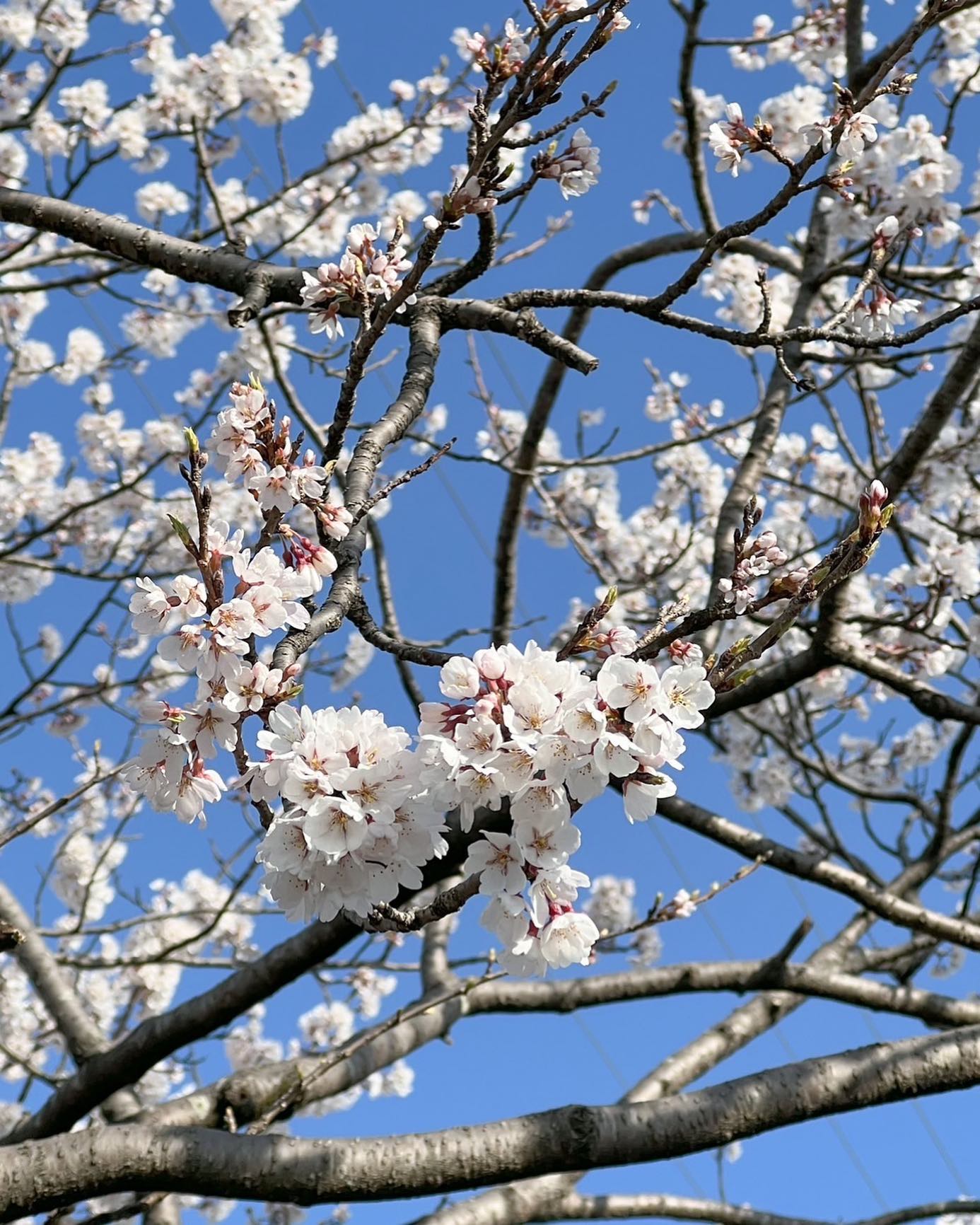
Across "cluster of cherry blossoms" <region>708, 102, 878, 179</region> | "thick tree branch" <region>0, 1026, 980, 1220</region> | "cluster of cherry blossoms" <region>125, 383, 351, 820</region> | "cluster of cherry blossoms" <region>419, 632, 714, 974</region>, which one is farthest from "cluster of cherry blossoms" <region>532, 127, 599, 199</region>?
"thick tree branch" <region>0, 1026, 980, 1220</region>

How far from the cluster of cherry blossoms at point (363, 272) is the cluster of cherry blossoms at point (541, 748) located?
731 millimetres

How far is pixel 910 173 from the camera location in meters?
3.46

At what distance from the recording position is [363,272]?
1.56 metres

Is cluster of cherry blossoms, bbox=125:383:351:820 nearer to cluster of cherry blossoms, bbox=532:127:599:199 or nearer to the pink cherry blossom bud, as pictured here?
the pink cherry blossom bud

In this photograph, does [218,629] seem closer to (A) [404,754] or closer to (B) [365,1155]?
(A) [404,754]

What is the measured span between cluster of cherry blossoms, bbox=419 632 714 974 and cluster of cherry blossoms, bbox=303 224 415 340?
0.73 meters

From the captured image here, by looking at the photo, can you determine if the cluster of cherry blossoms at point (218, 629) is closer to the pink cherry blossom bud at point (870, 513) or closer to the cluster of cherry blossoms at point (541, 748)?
the cluster of cherry blossoms at point (541, 748)

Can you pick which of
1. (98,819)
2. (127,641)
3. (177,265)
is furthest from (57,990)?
(98,819)

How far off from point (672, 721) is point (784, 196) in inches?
41.6

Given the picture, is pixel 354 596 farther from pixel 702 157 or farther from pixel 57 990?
pixel 702 157

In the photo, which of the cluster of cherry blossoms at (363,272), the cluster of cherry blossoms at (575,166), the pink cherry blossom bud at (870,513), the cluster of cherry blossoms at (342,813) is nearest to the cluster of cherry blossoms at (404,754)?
the cluster of cherry blossoms at (342,813)

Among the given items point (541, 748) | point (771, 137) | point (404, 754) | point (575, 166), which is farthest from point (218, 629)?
point (771, 137)

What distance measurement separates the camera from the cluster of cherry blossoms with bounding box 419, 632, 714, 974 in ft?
3.27

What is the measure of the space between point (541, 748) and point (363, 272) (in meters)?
0.88
